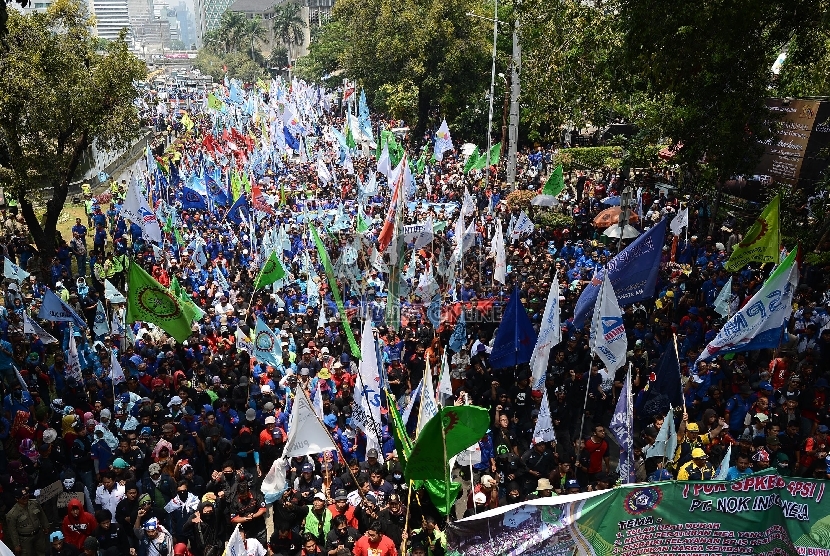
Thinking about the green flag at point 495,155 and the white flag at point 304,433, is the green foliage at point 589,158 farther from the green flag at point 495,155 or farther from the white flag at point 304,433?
the white flag at point 304,433

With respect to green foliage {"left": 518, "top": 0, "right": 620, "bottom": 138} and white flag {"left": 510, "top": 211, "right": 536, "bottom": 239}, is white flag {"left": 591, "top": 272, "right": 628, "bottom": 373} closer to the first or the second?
green foliage {"left": 518, "top": 0, "right": 620, "bottom": 138}

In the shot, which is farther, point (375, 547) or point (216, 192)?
point (216, 192)

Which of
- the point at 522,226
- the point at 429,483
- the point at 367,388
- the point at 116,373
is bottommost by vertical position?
the point at 116,373

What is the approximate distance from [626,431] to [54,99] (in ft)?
51.2

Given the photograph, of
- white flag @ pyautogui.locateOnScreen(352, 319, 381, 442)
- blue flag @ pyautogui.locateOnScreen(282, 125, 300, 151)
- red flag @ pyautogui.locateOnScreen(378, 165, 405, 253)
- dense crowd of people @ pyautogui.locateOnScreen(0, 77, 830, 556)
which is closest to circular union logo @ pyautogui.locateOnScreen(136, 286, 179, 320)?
dense crowd of people @ pyautogui.locateOnScreen(0, 77, 830, 556)

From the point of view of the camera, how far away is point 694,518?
5441 millimetres

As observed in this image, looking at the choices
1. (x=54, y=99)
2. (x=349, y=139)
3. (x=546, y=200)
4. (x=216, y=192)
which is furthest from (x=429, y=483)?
(x=349, y=139)

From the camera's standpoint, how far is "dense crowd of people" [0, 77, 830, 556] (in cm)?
833

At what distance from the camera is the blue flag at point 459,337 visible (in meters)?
12.5

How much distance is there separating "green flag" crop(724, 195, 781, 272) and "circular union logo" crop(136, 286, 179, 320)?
8996mm

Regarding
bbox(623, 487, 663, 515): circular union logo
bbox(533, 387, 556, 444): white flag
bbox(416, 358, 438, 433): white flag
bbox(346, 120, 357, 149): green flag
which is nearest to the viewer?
bbox(623, 487, 663, 515): circular union logo

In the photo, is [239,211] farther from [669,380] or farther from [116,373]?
[669,380]

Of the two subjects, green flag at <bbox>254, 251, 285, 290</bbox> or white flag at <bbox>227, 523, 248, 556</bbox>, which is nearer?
white flag at <bbox>227, 523, 248, 556</bbox>

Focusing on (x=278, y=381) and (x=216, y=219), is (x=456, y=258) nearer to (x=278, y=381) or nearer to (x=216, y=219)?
(x=278, y=381)
